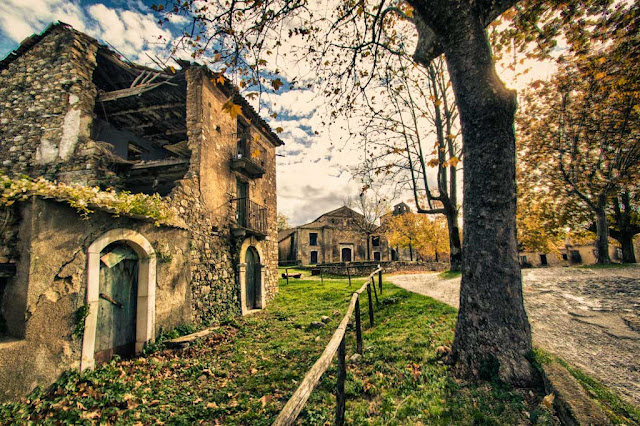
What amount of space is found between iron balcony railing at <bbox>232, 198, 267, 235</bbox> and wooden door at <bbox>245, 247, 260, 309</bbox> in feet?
3.53

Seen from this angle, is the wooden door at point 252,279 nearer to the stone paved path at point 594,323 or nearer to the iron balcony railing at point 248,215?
the iron balcony railing at point 248,215

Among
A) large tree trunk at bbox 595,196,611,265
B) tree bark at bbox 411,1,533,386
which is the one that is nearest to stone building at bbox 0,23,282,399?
tree bark at bbox 411,1,533,386

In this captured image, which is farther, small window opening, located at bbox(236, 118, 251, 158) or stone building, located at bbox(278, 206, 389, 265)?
stone building, located at bbox(278, 206, 389, 265)

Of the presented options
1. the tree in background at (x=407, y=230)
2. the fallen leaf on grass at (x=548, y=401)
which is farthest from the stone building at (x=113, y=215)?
the tree in background at (x=407, y=230)

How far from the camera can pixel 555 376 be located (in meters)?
2.77

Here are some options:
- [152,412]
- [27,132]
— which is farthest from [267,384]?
[27,132]

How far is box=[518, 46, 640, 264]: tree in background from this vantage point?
10969 mm

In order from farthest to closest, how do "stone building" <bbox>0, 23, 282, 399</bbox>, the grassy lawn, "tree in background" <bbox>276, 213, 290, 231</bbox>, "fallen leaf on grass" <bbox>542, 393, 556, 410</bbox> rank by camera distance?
"tree in background" <bbox>276, 213, 290, 231</bbox> → "stone building" <bbox>0, 23, 282, 399</bbox> → the grassy lawn → "fallen leaf on grass" <bbox>542, 393, 556, 410</bbox>

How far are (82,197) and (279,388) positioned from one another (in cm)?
511

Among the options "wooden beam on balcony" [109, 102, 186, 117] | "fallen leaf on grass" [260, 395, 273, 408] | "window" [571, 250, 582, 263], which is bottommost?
"window" [571, 250, 582, 263]

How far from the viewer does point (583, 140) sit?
12.9 metres

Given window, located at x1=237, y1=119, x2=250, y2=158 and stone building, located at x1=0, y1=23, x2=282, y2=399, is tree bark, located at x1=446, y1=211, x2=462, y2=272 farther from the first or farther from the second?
window, located at x1=237, y1=119, x2=250, y2=158

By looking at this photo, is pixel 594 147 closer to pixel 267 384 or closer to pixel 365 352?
pixel 365 352

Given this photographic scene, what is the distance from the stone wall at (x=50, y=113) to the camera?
848cm
